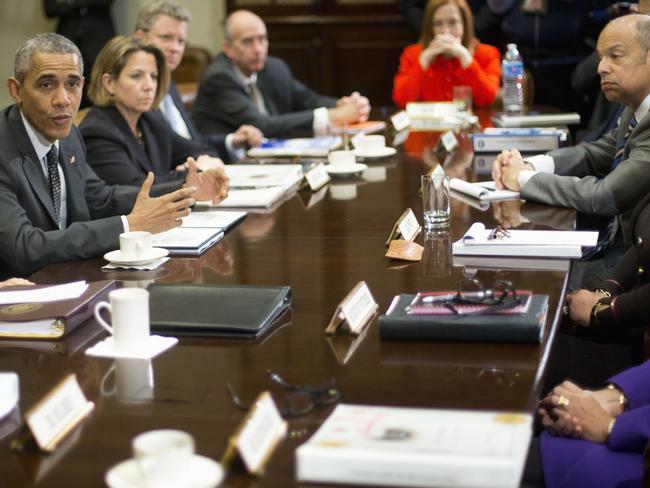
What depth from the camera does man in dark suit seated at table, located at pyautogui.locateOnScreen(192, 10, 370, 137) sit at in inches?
202

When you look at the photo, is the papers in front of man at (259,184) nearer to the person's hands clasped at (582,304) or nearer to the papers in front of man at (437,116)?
the person's hands clasped at (582,304)

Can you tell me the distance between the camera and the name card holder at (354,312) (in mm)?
2039

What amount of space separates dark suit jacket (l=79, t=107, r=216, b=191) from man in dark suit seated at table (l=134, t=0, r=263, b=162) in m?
0.69

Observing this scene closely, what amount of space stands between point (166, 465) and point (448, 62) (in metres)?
4.63

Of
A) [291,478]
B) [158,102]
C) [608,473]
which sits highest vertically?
[158,102]

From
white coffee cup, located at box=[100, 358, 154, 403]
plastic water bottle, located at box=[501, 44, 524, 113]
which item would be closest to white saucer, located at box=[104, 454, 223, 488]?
white coffee cup, located at box=[100, 358, 154, 403]

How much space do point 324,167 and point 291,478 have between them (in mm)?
2480

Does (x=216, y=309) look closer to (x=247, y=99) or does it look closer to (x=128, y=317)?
(x=128, y=317)

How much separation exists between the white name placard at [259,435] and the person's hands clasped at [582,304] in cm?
147

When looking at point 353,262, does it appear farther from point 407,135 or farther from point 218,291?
point 407,135

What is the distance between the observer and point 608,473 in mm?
2029

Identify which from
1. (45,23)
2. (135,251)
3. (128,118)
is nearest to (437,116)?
(128,118)

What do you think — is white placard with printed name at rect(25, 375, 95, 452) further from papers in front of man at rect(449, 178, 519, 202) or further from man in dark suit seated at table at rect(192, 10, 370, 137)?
man in dark suit seated at table at rect(192, 10, 370, 137)

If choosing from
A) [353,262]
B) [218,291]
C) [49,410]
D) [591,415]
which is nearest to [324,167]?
[353,262]
